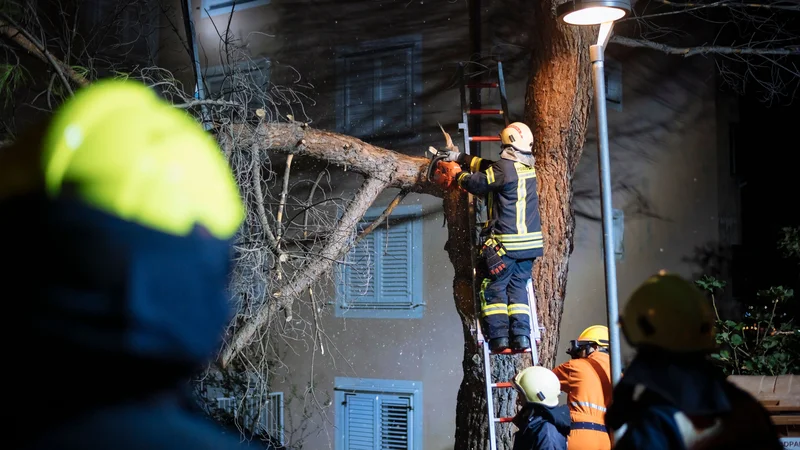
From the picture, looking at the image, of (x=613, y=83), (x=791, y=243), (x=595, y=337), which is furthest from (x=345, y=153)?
(x=791, y=243)

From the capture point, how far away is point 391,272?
10539mm

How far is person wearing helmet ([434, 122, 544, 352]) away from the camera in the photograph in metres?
6.02

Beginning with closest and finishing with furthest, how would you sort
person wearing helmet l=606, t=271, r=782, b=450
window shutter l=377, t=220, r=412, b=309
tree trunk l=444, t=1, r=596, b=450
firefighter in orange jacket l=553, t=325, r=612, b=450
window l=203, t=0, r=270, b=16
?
1. person wearing helmet l=606, t=271, r=782, b=450
2. firefighter in orange jacket l=553, t=325, r=612, b=450
3. tree trunk l=444, t=1, r=596, b=450
4. window shutter l=377, t=220, r=412, b=309
5. window l=203, t=0, r=270, b=16

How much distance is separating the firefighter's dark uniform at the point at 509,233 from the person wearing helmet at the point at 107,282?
17.1 feet

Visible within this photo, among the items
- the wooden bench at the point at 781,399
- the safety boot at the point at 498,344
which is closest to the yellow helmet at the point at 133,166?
the safety boot at the point at 498,344

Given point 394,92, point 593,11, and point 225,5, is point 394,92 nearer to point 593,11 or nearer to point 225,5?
point 225,5

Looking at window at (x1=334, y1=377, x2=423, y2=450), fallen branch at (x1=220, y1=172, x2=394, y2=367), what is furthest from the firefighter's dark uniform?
window at (x1=334, y1=377, x2=423, y2=450)

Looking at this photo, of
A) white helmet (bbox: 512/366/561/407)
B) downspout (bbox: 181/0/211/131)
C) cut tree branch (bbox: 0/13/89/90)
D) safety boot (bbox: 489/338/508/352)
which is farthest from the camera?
downspout (bbox: 181/0/211/131)

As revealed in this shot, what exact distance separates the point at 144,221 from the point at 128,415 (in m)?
0.20

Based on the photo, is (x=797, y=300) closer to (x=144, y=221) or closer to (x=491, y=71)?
(x=491, y=71)

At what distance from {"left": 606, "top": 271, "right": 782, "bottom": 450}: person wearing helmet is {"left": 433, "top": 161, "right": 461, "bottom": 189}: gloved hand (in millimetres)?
4316

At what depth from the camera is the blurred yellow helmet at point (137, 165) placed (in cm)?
80

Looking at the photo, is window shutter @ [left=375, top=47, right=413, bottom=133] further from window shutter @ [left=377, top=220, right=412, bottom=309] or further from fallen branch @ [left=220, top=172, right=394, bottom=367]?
fallen branch @ [left=220, top=172, right=394, bottom=367]

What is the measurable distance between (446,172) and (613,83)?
5.62 meters
